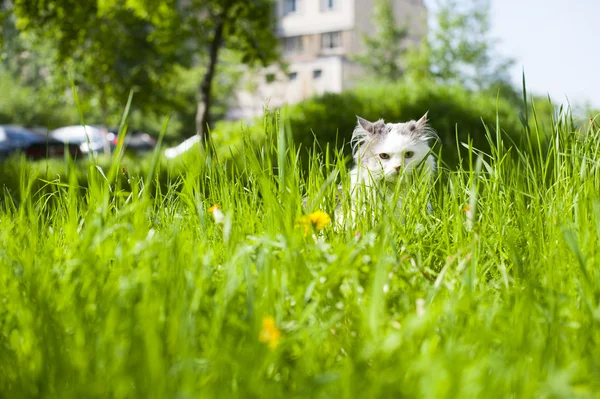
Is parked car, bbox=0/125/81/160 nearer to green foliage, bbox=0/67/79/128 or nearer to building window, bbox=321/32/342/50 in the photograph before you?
green foliage, bbox=0/67/79/128

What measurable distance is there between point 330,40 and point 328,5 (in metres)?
2.49

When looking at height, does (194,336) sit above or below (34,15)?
below

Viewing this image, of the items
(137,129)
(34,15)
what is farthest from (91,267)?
(137,129)

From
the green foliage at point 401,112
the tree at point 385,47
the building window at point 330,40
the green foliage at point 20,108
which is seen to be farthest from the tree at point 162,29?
the building window at point 330,40

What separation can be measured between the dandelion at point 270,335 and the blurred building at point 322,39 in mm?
39566

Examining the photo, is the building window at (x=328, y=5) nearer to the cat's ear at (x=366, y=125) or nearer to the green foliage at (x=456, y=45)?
the green foliage at (x=456, y=45)

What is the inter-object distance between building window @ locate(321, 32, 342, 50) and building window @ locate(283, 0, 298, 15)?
3.46 meters

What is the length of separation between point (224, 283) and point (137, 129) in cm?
3511

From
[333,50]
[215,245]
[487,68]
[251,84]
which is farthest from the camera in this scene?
[333,50]

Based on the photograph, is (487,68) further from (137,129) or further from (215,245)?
(215,245)

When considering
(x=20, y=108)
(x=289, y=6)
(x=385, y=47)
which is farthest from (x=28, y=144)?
(x=289, y=6)

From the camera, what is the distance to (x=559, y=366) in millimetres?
1378

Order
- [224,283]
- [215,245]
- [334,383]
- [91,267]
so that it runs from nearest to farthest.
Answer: [334,383], [91,267], [224,283], [215,245]

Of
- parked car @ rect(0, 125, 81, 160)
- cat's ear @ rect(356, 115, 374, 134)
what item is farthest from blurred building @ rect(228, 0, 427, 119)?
cat's ear @ rect(356, 115, 374, 134)
